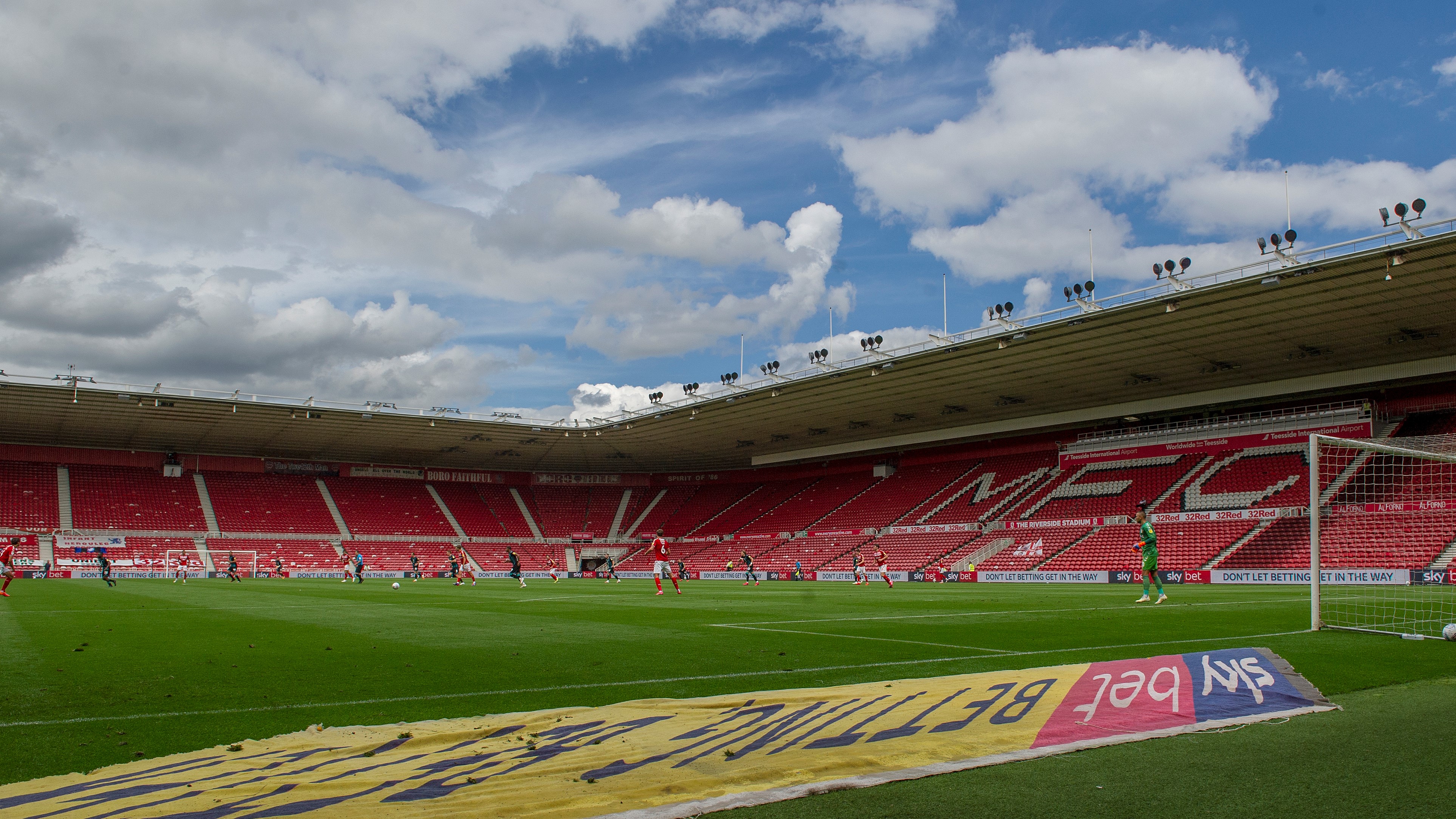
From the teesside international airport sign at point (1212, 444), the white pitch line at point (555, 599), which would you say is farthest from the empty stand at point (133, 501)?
the teesside international airport sign at point (1212, 444)

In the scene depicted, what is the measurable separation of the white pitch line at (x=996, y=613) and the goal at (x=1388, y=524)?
166cm

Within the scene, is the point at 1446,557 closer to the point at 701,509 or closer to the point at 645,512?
the point at 701,509

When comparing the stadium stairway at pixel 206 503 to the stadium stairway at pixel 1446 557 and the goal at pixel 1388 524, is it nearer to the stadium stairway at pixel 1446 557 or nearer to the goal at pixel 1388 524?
the goal at pixel 1388 524

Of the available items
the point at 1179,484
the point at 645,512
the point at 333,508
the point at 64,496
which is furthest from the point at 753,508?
the point at 64,496

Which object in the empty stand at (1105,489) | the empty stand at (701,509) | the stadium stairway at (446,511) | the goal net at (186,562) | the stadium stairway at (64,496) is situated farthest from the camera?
the empty stand at (701,509)

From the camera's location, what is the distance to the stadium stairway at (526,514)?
65875mm

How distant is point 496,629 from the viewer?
12727 mm

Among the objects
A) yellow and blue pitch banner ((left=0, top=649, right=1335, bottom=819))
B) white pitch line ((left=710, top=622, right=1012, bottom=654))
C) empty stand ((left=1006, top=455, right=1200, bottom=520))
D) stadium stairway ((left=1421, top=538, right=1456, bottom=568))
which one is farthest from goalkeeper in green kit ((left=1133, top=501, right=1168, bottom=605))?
empty stand ((left=1006, top=455, right=1200, bottom=520))

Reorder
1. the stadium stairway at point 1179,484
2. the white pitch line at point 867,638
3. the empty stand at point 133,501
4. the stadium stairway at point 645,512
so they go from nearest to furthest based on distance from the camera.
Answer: the white pitch line at point 867,638, the stadium stairway at point 1179,484, the empty stand at point 133,501, the stadium stairway at point 645,512

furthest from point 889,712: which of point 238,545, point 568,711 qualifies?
point 238,545

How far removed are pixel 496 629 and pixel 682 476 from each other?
58.9 m

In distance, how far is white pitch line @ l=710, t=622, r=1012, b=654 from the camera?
955cm

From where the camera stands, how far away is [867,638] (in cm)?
1112

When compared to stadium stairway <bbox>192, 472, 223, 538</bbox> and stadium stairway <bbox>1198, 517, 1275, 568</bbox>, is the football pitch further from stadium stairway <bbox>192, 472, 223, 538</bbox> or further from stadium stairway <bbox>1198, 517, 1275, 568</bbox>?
stadium stairway <bbox>192, 472, 223, 538</bbox>
